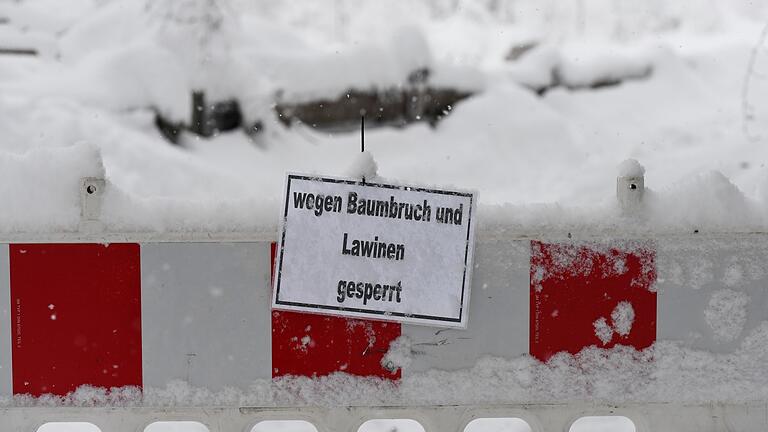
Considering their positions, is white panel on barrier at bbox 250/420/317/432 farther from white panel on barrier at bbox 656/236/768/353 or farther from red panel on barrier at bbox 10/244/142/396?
white panel on barrier at bbox 656/236/768/353

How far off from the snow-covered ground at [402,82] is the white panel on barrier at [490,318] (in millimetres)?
2600

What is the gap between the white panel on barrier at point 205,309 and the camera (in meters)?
1.72

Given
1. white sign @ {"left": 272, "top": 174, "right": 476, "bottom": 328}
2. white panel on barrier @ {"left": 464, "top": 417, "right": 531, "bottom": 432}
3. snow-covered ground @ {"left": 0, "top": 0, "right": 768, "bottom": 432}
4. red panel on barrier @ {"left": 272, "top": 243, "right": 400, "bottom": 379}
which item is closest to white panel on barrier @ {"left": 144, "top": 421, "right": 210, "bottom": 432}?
red panel on barrier @ {"left": 272, "top": 243, "right": 400, "bottom": 379}

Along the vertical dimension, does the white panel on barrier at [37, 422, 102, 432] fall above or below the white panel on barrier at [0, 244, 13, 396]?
below

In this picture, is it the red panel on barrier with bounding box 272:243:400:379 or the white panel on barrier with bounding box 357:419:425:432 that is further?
the white panel on barrier with bounding box 357:419:425:432

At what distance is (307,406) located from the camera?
1761 mm

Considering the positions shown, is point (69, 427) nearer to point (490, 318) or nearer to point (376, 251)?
point (376, 251)

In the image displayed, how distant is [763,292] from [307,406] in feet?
3.21

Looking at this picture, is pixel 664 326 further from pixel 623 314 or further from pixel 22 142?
pixel 22 142

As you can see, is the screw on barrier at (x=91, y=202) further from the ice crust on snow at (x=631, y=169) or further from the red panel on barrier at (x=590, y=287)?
the ice crust on snow at (x=631, y=169)

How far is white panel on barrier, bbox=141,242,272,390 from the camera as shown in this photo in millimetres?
1722

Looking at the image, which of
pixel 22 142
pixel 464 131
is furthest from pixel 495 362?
pixel 464 131

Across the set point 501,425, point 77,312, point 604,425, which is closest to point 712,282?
point 604,425

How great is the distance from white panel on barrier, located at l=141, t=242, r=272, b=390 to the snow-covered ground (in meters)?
2.35
